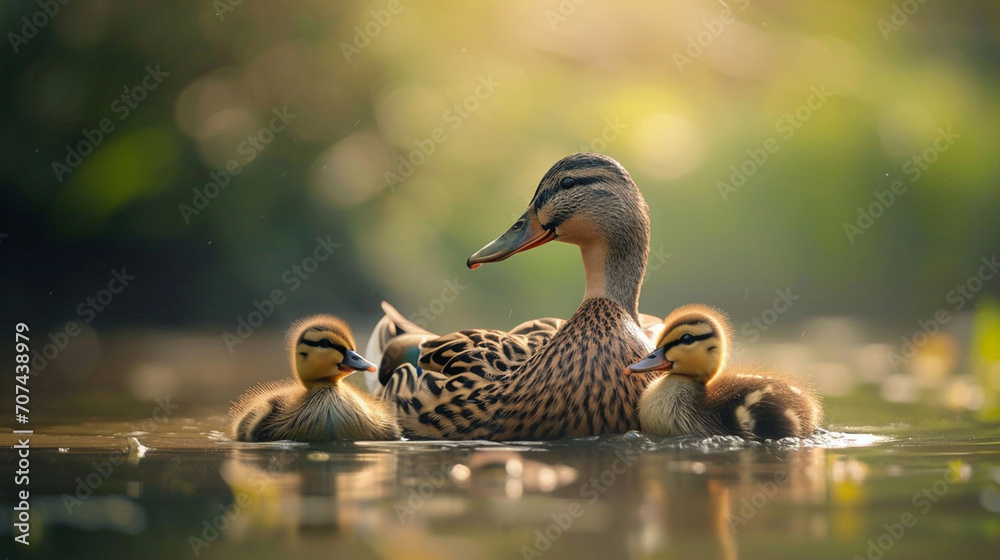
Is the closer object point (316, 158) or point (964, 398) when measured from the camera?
point (964, 398)

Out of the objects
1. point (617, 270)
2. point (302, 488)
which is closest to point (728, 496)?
point (302, 488)

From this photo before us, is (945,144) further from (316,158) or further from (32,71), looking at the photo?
(32,71)

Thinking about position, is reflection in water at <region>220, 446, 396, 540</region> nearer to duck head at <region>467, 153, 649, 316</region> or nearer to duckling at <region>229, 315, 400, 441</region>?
duckling at <region>229, 315, 400, 441</region>

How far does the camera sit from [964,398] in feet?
19.5

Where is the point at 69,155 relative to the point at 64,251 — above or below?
above

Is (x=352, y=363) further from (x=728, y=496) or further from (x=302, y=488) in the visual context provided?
(x=728, y=496)

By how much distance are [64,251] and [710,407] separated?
19.2 ft

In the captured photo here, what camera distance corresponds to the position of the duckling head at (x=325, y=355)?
4902 millimetres

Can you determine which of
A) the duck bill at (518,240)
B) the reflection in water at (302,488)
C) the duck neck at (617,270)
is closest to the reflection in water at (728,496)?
the reflection in water at (302,488)

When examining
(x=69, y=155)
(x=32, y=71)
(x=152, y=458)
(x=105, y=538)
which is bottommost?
(x=105, y=538)

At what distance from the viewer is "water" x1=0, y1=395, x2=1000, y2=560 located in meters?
2.80

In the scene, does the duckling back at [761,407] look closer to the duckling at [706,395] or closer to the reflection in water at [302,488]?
the duckling at [706,395]

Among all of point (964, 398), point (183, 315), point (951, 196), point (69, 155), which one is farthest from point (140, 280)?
point (951, 196)

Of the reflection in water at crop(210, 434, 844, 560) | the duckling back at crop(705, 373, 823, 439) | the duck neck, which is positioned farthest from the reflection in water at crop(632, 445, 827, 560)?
the duck neck
